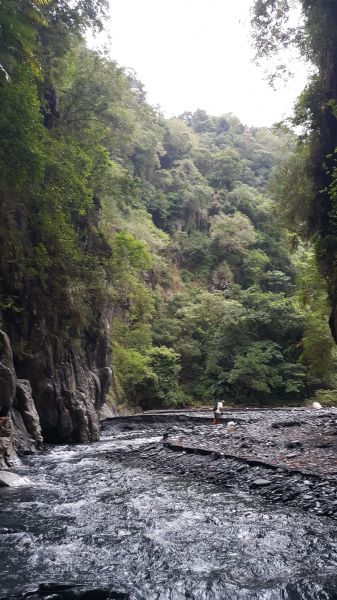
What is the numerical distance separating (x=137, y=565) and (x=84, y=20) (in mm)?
24057

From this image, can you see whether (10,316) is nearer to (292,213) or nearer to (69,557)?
(292,213)

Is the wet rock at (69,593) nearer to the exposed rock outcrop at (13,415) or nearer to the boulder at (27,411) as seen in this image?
the exposed rock outcrop at (13,415)

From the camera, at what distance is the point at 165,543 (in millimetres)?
6410

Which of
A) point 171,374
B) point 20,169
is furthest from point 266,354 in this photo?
point 20,169

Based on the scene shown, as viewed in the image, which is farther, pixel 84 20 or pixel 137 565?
pixel 84 20

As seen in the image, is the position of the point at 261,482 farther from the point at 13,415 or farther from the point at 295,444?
the point at 13,415

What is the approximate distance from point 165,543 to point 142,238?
38.2 m

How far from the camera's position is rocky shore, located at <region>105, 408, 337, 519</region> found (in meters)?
8.54

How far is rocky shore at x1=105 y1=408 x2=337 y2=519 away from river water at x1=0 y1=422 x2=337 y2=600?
592 mm

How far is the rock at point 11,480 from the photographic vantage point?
998 centimetres

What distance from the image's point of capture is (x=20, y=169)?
45.4 feet

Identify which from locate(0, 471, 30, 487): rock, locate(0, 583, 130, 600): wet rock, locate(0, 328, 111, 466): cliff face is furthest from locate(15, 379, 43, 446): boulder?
locate(0, 583, 130, 600): wet rock

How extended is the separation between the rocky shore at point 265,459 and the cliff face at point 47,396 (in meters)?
3.32

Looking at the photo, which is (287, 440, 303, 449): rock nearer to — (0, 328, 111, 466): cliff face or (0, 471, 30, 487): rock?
(0, 471, 30, 487): rock
